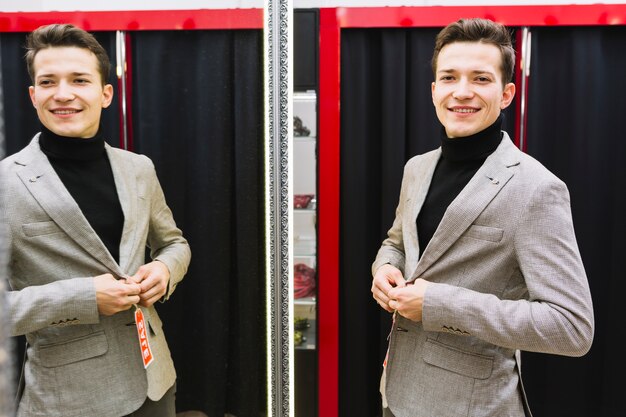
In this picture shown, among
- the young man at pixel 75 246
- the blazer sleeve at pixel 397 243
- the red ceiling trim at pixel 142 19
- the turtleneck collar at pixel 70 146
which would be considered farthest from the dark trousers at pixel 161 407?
the red ceiling trim at pixel 142 19

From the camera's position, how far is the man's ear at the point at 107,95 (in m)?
1.11

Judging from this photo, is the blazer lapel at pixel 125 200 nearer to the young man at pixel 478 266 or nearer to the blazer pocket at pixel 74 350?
the blazer pocket at pixel 74 350

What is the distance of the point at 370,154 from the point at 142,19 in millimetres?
843

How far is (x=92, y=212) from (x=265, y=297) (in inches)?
29.6

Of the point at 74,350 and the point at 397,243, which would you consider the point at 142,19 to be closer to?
the point at 74,350

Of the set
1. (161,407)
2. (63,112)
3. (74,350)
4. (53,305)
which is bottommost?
(161,407)

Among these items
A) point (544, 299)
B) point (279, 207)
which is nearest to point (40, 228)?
point (279, 207)

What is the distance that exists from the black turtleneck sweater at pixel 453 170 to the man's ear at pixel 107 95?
836 mm

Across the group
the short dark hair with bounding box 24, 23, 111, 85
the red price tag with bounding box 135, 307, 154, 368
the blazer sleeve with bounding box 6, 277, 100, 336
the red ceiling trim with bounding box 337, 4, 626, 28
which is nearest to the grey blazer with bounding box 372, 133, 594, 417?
the red ceiling trim with bounding box 337, 4, 626, 28

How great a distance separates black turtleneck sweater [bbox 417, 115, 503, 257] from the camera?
1.31 meters

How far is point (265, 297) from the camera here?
66.0 inches

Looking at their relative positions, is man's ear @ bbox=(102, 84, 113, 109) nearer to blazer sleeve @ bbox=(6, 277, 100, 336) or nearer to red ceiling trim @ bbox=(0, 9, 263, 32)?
red ceiling trim @ bbox=(0, 9, 263, 32)

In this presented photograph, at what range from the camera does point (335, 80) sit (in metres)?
1.75

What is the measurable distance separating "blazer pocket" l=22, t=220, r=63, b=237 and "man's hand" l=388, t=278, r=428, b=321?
0.81 metres
